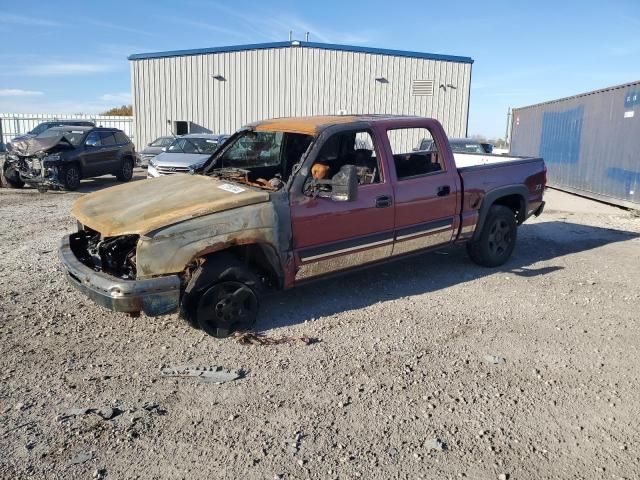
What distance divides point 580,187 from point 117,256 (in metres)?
13.8

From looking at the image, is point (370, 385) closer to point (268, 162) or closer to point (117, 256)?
point (117, 256)

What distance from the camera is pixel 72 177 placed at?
13.4 meters

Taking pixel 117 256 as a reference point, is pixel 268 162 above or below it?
above

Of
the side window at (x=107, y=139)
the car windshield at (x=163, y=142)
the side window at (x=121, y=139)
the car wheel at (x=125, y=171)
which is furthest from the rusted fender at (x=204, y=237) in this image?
the car windshield at (x=163, y=142)

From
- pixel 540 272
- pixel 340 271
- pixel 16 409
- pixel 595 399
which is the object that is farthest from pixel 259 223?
pixel 540 272

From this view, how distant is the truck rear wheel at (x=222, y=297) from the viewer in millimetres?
4168

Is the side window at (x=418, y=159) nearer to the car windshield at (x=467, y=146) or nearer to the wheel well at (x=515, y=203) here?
the wheel well at (x=515, y=203)

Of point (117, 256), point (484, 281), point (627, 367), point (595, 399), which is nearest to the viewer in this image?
point (595, 399)

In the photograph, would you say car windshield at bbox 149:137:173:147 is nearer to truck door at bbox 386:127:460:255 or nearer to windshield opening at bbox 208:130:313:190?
windshield opening at bbox 208:130:313:190

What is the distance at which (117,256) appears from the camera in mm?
4277

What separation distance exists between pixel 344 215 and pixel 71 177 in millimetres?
10934

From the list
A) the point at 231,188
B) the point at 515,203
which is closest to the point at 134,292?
the point at 231,188

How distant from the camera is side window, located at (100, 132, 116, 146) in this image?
1500cm

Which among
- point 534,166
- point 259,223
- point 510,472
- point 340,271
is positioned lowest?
point 510,472
